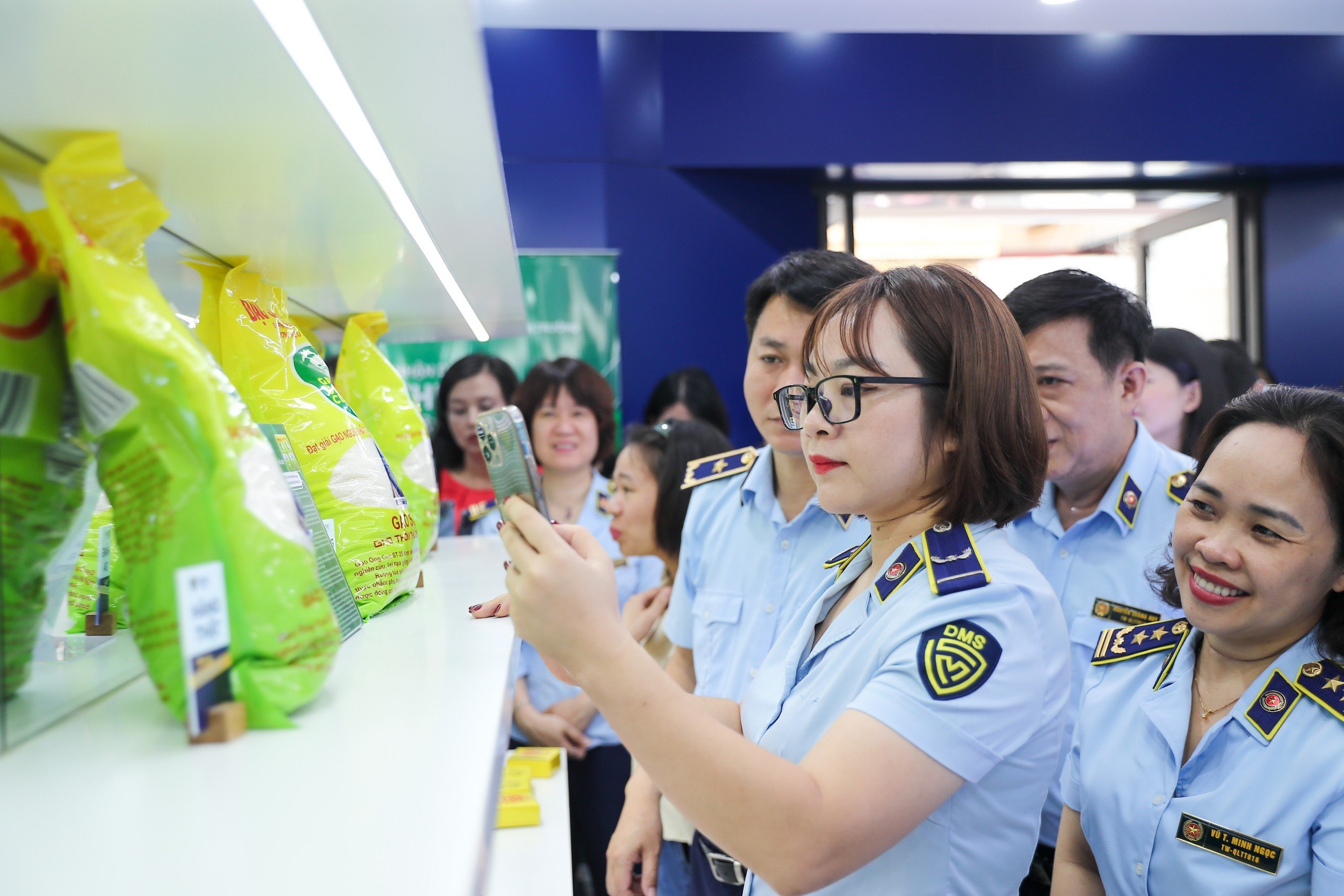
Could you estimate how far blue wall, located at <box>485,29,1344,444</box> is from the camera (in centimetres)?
552

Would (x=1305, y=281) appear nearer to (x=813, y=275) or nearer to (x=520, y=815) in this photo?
(x=813, y=275)

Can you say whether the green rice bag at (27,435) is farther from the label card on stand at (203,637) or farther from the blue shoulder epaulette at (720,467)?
the blue shoulder epaulette at (720,467)

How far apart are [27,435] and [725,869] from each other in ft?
4.64

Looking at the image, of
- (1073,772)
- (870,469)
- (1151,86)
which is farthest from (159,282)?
(1151,86)

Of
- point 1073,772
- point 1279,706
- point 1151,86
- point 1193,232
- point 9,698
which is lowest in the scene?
point 1073,772

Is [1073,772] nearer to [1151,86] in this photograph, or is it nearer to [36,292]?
[36,292]

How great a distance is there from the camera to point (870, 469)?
111 centimetres

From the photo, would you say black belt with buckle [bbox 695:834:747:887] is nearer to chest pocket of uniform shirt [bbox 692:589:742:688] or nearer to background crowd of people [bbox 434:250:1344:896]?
background crowd of people [bbox 434:250:1344:896]

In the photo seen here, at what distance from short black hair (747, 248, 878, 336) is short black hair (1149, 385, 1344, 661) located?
64 cm

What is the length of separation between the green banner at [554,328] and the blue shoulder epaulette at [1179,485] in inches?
A: 151

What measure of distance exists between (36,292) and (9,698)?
10.5 inches

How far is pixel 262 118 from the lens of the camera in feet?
2.21

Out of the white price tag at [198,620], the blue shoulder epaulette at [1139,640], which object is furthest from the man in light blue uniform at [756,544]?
the white price tag at [198,620]

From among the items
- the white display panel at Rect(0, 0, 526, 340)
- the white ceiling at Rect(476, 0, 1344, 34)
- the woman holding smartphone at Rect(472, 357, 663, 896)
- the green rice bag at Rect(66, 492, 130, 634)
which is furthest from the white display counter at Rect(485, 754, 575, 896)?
the white ceiling at Rect(476, 0, 1344, 34)
